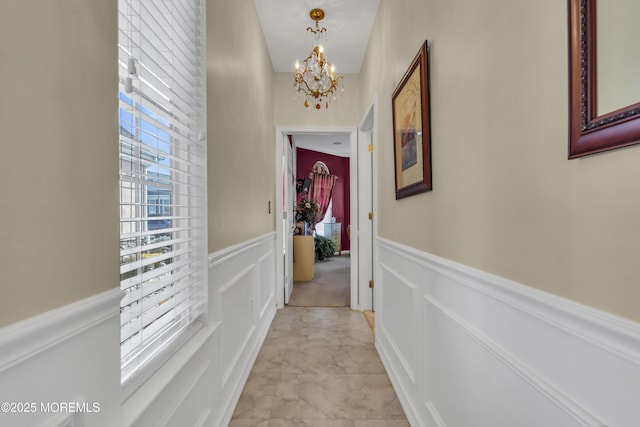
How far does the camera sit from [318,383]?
6.82ft

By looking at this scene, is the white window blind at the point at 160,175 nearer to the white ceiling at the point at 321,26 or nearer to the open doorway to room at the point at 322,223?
the white ceiling at the point at 321,26

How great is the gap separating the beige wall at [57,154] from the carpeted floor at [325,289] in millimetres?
3251

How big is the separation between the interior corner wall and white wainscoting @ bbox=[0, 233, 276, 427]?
234 millimetres

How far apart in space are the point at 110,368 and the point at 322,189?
771 cm


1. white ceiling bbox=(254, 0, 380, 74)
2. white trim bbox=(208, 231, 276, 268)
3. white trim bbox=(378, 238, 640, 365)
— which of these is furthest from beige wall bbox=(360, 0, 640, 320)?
white ceiling bbox=(254, 0, 380, 74)

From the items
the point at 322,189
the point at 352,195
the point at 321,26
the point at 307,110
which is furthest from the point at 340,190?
the point at 321,26

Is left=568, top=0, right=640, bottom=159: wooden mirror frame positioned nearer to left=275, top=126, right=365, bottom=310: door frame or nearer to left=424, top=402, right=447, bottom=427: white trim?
left=424, top=402, right=447, bottom=427: white trim

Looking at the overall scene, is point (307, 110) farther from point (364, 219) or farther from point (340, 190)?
point (340, 190)

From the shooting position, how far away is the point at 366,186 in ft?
11.6

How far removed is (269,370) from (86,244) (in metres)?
1.89

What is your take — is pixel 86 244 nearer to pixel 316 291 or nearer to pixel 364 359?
pixel 364 359

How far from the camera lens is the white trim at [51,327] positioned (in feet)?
1.61

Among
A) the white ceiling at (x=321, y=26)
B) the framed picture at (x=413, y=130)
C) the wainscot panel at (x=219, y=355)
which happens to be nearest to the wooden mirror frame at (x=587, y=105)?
the framed picture at (x=413, y=130)

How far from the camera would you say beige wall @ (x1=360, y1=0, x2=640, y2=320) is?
1.88ft
